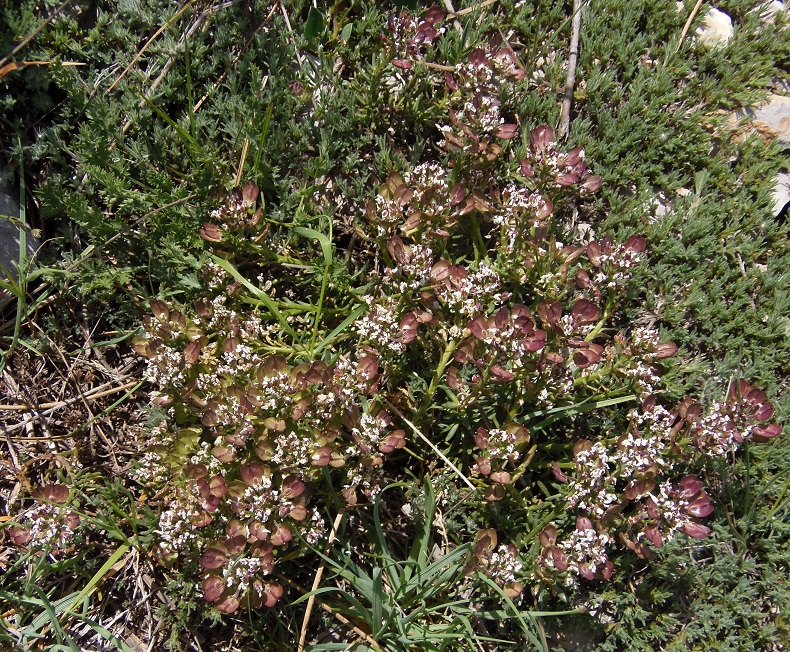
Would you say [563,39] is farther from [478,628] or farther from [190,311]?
[478,628]

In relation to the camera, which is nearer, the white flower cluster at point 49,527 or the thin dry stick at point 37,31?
the white flower cluster at point 49,527

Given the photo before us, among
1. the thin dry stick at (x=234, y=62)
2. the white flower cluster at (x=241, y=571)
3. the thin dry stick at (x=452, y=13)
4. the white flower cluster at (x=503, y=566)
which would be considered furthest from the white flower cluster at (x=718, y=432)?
the thin dry stick at (x=234, y=62)

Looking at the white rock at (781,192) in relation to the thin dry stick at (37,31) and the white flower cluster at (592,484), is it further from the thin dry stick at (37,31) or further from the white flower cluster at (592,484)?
the thin dry stick at (37,31)

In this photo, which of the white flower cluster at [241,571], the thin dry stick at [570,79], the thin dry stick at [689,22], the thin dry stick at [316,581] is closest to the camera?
the white flower cluster at [241,571]

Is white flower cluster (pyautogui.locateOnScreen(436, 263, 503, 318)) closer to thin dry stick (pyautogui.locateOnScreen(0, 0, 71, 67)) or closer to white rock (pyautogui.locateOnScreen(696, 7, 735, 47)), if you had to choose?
white rock (pyautogui.locateOnScreen(696, 7, 735, 47))

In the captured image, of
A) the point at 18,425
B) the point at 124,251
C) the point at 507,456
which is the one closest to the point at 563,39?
the point at 507,456

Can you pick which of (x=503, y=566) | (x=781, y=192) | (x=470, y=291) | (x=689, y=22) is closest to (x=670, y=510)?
(x=503, y=566)
